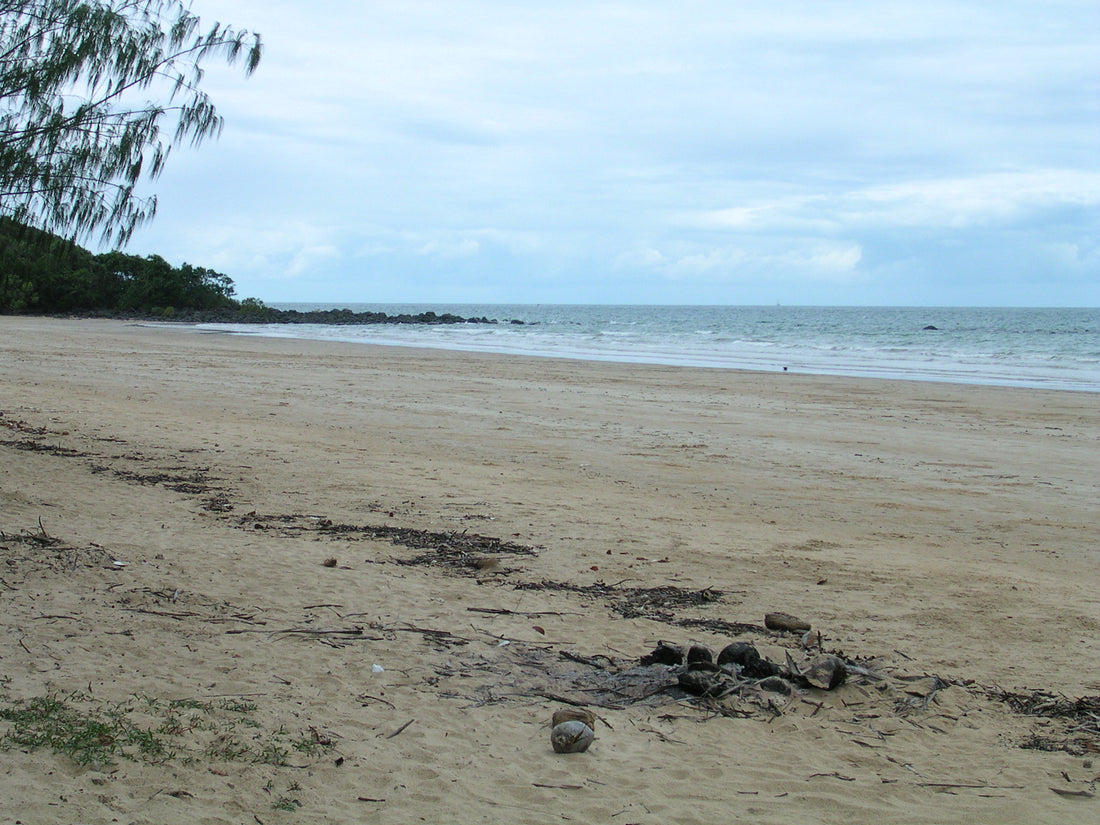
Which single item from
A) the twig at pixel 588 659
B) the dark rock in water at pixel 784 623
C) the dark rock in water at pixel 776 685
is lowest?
the twig at pixel 588 659

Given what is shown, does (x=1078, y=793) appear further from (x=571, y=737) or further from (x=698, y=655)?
(x=571, y=737)

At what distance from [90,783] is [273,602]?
2.34 meters

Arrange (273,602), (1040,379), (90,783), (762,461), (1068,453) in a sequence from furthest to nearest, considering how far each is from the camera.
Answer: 1. (1040,379)
2. (1068,453)
3. (762,461)
4. (273,602)
5. (90,783)

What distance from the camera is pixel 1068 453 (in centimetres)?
1322

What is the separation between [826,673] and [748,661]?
382 millimetres

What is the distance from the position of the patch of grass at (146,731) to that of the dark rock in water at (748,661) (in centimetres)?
207

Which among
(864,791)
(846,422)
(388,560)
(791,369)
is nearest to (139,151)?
(388,560)

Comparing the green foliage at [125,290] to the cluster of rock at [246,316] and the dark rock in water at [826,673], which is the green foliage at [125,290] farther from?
the dark rock in water at [826,673]

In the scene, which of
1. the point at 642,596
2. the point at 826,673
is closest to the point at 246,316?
the point at 642,596

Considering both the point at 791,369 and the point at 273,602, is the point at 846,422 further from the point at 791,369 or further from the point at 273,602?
the point at 791,369

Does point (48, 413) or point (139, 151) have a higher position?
point (139, 151)

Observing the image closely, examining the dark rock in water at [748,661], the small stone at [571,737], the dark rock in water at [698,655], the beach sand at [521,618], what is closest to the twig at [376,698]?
the beach sand at [521,618]

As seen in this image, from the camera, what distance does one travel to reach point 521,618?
577cm

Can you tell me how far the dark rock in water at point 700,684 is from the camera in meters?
4.64
